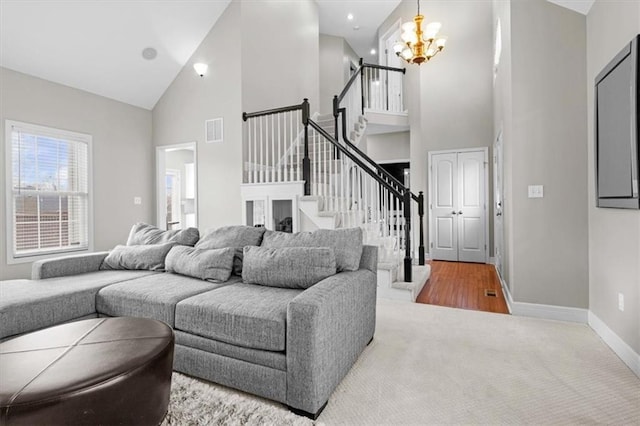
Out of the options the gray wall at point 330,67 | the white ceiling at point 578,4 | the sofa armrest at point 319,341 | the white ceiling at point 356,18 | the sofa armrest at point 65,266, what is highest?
the white ceiling at point 356,18

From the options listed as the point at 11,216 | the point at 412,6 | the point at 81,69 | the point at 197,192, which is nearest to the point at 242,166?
the point at 197,192

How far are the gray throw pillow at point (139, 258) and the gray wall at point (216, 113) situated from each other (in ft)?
6.12

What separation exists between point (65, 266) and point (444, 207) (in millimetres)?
5794

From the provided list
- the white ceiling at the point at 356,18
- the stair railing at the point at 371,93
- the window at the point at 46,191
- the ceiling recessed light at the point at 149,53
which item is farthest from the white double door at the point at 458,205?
the window at the point at 46,191

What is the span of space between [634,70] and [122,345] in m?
3.21

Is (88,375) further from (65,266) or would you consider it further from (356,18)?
(356,18)

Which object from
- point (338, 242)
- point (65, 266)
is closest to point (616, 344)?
point (338, 242)

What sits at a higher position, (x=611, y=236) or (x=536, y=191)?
(x=536, y=191)

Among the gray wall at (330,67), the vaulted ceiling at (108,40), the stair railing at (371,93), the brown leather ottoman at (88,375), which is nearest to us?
the brown leather ottoman at (88,375)

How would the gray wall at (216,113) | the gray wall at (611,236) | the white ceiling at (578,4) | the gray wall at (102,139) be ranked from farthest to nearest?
1. the gray wall at (216,113)
2. the gray wall at (102,139)
3. the white ceiling at (578,4)
4. the gray wall at (611,236)

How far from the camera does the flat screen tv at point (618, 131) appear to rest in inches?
78.6

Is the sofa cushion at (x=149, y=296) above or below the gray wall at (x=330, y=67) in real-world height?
below

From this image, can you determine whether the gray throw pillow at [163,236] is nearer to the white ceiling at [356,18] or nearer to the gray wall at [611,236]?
the gray wall at [611,236]

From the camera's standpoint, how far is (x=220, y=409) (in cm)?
168
